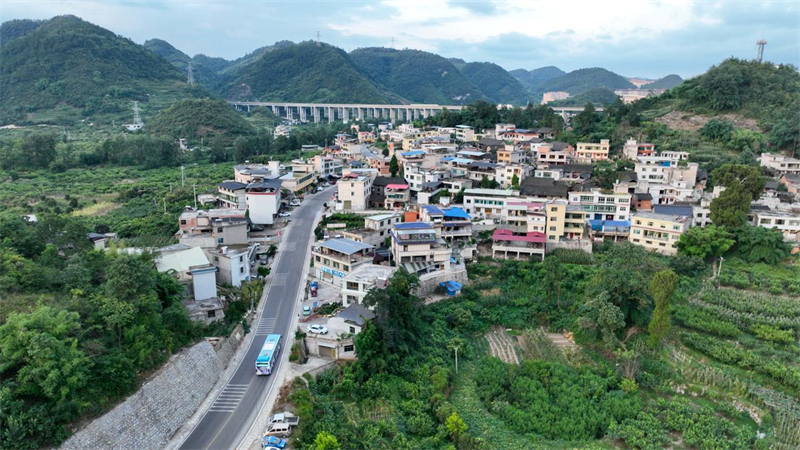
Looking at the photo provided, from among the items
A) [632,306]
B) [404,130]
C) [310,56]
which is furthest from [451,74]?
[632,306]

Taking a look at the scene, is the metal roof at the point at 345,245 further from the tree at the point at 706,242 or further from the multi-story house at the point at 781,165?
the multi-story house at the point at 781,165

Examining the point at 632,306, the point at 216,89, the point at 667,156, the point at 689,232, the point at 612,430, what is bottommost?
the point at 612,430

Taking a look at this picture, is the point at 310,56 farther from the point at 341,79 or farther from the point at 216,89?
the point at 216,89

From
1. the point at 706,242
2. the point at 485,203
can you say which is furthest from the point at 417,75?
the point at 706,242

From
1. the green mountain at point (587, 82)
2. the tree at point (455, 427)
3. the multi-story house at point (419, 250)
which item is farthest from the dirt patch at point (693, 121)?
the green mountain at point (587, 82)

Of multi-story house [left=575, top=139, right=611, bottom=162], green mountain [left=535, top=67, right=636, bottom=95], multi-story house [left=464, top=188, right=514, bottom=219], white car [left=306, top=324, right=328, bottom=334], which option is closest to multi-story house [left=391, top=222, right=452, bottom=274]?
white car [left=306, top=324, right=328, bottom=334]

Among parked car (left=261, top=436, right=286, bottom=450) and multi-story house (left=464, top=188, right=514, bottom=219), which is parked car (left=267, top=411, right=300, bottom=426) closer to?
parked car (left=261, top=436, right=286, bottom=450)

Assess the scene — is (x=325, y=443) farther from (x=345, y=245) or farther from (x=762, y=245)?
(x=762, y=245)
